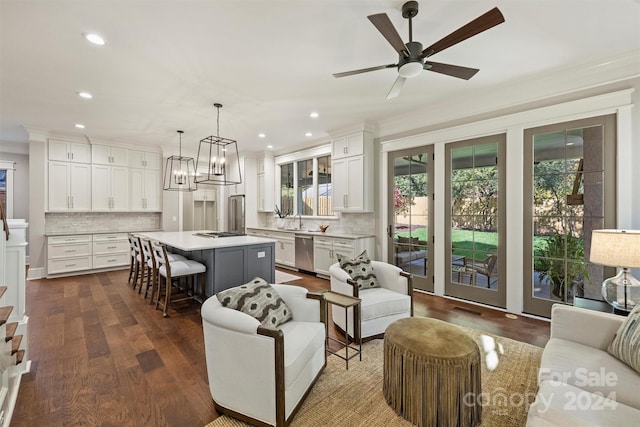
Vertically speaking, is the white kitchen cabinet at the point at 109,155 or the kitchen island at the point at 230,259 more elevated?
the white kitchen cabinet at the point at 109,155

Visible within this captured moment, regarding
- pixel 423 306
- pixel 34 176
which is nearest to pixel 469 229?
pixel 423 306

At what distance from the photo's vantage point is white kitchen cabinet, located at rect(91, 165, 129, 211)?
20.2ft

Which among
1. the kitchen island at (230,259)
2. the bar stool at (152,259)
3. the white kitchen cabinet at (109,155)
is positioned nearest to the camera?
the kitchen island at (230,259)

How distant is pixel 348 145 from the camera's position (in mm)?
5273

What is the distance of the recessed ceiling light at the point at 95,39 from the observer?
2.52 metres

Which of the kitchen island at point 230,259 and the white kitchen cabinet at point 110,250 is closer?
the kitchen island at point 230,259

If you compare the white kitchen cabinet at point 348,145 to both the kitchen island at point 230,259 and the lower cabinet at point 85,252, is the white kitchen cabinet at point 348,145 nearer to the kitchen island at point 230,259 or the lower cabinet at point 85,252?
the kitchen island at point 230,259

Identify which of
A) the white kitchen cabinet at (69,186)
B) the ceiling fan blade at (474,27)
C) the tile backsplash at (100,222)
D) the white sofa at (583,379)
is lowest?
the white sofa at (583,379)

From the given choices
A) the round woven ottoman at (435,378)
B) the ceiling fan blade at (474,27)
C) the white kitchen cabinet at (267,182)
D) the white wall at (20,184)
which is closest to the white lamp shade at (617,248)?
the round woven ottoman at (435,378)

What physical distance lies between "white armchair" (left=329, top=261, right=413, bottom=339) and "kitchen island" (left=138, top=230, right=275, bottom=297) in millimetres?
1480

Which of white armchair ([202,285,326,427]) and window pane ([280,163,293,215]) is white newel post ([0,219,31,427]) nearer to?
white armchair ([202,285,326,427])

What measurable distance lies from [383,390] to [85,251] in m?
6.60

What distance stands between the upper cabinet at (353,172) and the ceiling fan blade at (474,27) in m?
2.93

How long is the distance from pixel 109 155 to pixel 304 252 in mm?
4879
